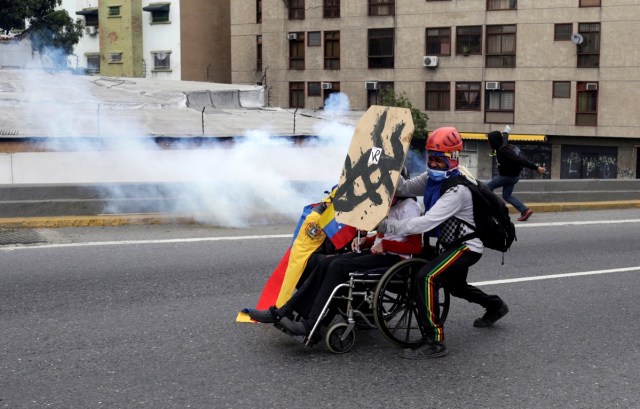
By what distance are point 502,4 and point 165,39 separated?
67.1 ft

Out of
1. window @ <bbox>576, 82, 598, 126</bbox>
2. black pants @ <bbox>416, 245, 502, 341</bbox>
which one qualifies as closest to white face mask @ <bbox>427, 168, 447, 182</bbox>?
black pants @ <bbox>416, 245, 502, 341</bbox>

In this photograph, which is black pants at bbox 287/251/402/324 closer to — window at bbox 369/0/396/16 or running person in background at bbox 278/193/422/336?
running person in background at bbox 278/193/422/336

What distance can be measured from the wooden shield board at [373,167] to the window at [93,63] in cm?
4923

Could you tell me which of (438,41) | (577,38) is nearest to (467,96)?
(438,41)

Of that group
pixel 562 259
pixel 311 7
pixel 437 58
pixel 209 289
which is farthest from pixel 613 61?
pixel 209 289

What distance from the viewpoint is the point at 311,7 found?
1757 inches

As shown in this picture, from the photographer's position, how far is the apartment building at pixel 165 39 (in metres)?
50.2

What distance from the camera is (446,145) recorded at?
20.5 feet

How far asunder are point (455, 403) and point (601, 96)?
35704 millimetres

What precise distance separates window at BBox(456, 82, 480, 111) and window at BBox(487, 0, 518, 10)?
11.8 ft

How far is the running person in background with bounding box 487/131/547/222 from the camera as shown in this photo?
44.2ft

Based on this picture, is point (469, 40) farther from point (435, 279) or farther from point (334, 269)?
point (334, 269)

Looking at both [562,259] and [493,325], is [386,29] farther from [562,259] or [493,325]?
[493,325]

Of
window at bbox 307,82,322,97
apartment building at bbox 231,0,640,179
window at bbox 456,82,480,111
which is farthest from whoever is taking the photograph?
window at bbox 307,82,322,97
